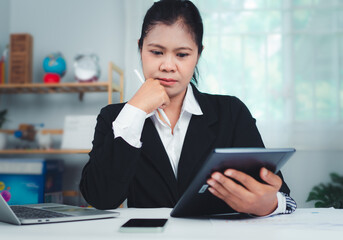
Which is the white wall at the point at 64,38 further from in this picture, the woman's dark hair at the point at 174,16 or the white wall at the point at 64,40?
the woman's dark hair at the point at 174,16

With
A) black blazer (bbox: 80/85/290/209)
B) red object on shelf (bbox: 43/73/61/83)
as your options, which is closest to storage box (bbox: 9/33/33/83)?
red object on shelf (bbox: 43/73/61/83)

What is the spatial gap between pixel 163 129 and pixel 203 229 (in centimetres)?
62

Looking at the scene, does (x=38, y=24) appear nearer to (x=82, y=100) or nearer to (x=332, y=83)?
(x=82, y=100)

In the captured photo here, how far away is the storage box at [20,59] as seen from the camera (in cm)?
283

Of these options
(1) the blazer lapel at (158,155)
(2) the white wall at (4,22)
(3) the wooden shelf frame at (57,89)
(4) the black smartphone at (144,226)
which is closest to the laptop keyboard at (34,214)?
(4) the black smartphone at (144,226)

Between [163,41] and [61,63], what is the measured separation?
6.28ft

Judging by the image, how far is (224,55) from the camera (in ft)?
9.09

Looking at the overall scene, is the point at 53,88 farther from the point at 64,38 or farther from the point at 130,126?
the point at 130,126

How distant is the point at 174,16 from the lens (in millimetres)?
1117

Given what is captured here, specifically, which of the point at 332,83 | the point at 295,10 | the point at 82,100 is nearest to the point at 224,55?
the point at 295,10

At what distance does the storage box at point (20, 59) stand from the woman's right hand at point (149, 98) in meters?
2.11

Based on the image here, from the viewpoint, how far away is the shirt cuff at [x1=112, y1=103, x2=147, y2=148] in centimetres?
89

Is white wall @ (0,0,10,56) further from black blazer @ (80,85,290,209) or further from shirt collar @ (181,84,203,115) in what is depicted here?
shirt collar @ (181,84,203,115)

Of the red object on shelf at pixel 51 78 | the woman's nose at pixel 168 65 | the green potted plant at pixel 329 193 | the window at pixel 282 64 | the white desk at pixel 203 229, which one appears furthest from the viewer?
the red object on shelf at pixel 51 78
